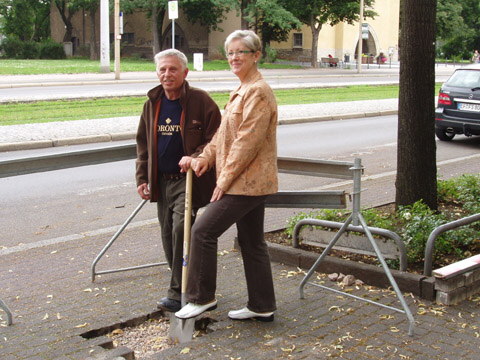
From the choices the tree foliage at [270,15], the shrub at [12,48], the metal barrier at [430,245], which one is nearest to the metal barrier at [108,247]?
the metal barrier at [430,245]

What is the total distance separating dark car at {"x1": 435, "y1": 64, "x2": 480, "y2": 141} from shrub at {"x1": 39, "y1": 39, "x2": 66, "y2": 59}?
50670 millimetres

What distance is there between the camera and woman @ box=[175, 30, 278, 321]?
4.11 m

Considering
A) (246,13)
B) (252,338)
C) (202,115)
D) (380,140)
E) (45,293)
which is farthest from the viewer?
(246,13)

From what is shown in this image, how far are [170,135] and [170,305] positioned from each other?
113cm

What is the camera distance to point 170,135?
469cm

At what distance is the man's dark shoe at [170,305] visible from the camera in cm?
465

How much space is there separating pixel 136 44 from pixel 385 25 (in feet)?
79.0

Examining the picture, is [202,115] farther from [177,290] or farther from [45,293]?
[45,293]

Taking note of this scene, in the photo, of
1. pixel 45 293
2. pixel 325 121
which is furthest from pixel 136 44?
pixel 45 293

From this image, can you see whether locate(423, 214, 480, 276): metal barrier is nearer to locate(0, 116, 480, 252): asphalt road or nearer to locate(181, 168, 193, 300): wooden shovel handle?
locate(181, 168, 193, 300): wooden shovel handle

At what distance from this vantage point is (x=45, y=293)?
16.8ft

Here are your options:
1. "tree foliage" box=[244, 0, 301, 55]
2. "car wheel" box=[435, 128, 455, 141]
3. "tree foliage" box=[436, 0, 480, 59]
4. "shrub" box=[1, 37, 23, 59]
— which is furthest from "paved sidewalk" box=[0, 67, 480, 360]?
"tree foliage" box=[436, 0, 480, 59]

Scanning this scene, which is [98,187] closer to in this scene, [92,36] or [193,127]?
[193,127]

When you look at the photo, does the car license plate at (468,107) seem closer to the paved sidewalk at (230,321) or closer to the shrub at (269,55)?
the paved sidewalk at (230,321)
